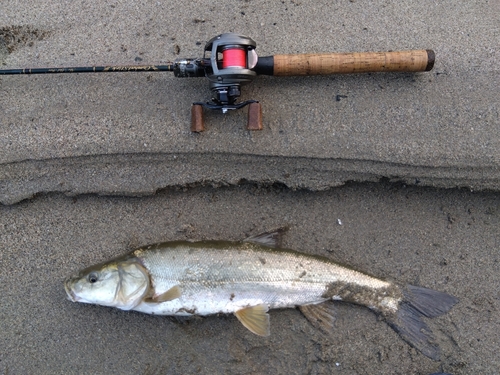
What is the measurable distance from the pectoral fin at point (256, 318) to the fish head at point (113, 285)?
0.71m

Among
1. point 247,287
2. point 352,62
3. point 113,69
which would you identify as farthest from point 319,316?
point 113,69

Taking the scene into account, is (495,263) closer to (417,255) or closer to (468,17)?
(417,255)

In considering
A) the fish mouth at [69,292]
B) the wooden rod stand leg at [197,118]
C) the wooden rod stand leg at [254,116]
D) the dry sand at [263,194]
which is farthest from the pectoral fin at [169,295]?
the wooden rod stand leg at [254,116]

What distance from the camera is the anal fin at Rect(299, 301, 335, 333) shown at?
9.69 feet

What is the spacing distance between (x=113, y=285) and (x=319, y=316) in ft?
5.04

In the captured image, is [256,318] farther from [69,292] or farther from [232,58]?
[232,58]

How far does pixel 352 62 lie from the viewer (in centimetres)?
302

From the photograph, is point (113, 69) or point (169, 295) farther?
point (113, 69)

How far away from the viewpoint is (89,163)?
3104mm

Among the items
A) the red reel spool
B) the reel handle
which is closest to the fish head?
the red reel spool

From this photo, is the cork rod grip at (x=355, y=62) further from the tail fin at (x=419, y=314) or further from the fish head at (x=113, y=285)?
the fish head at (x=113, y=285)

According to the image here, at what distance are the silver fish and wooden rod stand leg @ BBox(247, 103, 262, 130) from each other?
83 centimetres

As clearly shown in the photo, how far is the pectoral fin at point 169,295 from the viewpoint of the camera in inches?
109

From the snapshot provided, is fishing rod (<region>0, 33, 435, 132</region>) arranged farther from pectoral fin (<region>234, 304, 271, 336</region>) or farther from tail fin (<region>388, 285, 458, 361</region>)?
tail fin (<region>388, 285, 458, 361</region>)
